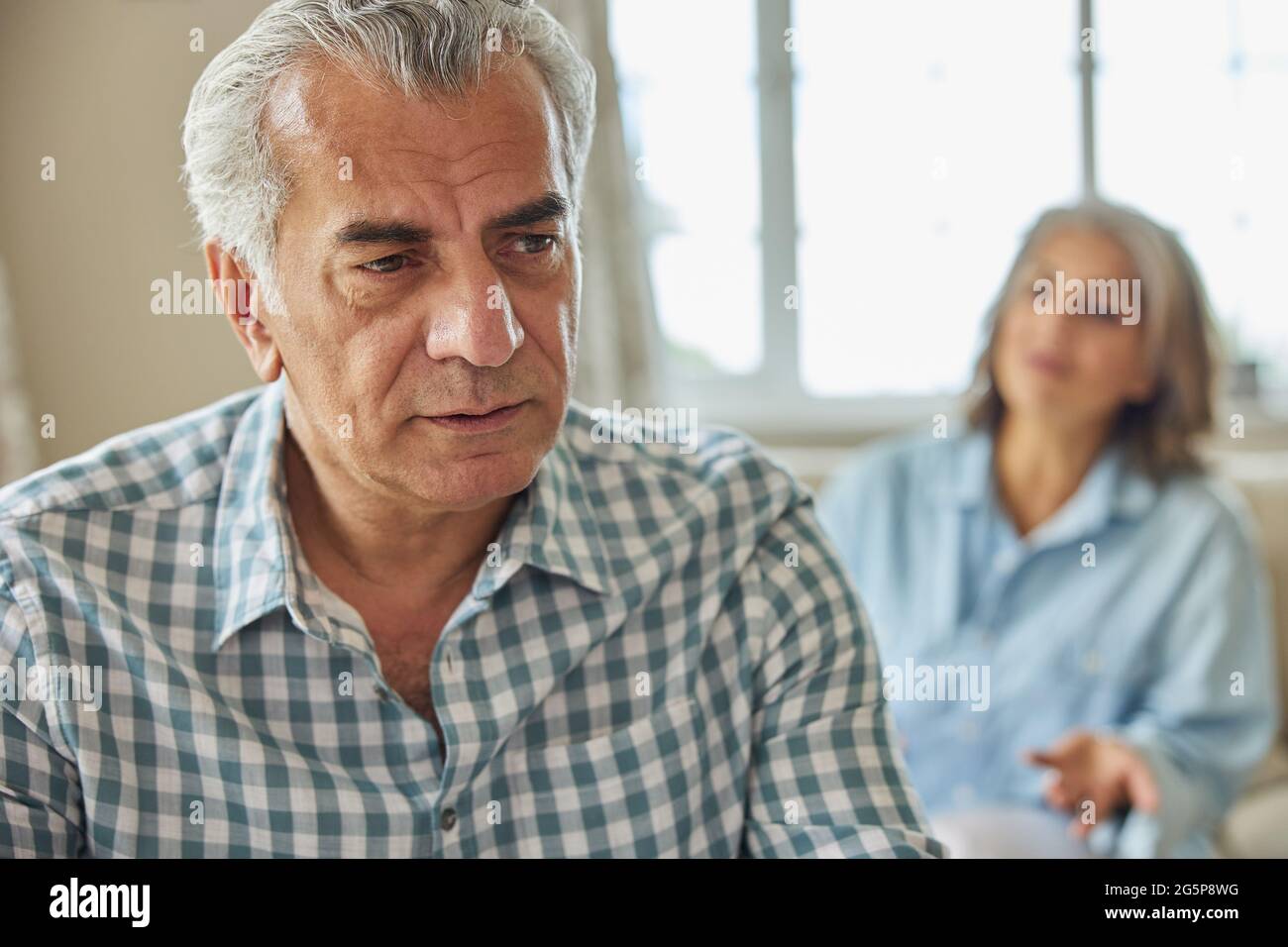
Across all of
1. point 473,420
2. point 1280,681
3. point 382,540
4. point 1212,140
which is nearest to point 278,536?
point 382,540

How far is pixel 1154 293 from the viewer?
1826mm

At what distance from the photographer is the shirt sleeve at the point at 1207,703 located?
1572 millimetres

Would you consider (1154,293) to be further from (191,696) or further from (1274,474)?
(191,696)

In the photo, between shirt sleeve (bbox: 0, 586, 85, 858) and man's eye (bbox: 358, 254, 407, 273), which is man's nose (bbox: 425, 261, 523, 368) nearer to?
man's eye (bbox: 358, 254, 407, 273)

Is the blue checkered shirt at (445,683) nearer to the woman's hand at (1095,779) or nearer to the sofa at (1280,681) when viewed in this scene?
the woman's hand at (1095,779)

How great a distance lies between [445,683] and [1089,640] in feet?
3.87

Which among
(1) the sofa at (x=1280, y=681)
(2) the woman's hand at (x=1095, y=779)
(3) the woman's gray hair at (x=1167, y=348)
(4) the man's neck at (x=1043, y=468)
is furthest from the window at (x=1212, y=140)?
(2) the woman's hand at (x=1095, y=779)

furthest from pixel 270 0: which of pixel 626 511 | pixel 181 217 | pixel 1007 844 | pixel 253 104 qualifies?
pixel 1007 844

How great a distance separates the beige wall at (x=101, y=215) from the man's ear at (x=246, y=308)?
0.06 m

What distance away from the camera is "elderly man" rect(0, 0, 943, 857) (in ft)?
2.65

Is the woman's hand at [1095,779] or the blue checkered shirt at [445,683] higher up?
the blue checkered shirt at [445,683]

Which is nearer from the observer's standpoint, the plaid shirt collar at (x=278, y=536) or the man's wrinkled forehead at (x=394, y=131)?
the man's wrinkled forehead at (x=394, y=131)
